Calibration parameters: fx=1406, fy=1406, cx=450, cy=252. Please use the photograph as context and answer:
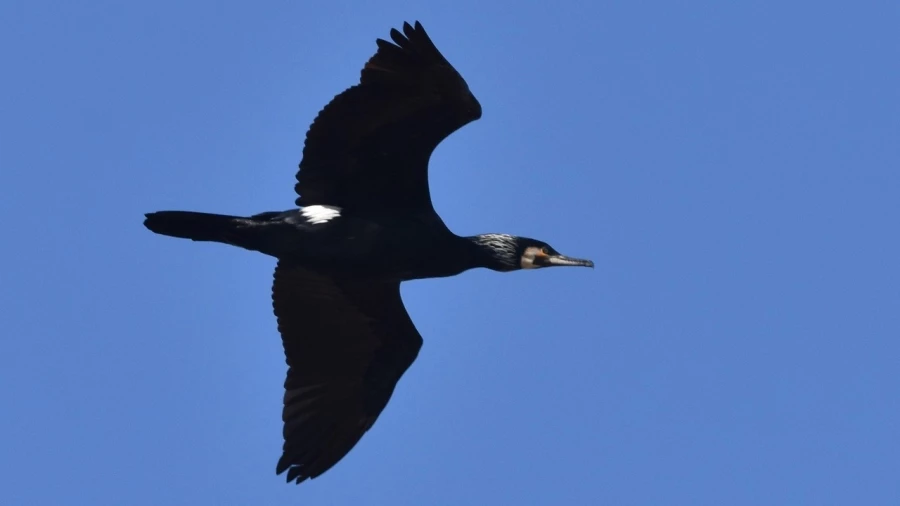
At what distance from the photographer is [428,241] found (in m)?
12.3

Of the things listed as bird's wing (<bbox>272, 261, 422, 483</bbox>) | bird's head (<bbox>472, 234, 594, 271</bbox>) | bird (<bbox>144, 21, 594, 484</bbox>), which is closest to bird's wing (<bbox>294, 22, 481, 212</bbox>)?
bird (<bbox>144, 21, 594, 484</bbox>)

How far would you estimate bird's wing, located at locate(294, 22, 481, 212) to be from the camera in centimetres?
1176

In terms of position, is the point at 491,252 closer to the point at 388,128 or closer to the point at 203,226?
the point at 388,128

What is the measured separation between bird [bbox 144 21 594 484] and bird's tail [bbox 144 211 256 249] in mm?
11

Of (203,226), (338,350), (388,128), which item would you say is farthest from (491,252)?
(203,226)

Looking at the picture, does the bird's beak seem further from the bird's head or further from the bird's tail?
the bird's tail

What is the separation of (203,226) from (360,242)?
4.46ft

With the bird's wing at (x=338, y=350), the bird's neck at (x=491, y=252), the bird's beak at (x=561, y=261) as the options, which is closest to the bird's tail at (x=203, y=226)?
the bird's wing at (x=338, y=350)

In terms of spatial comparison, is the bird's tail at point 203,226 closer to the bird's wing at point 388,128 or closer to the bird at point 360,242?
the bird at point 360,242

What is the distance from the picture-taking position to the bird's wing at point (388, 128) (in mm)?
11758

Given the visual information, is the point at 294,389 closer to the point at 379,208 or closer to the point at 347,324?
the point at 347,324

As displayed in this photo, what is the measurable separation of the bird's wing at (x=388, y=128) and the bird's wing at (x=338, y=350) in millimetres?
1043

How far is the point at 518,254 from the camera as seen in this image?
500 inches

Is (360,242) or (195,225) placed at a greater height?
(360,242)
